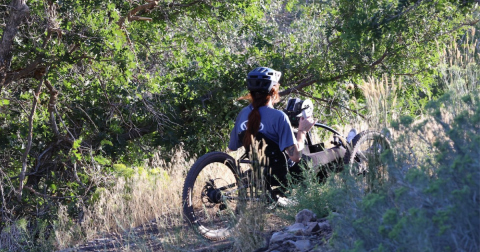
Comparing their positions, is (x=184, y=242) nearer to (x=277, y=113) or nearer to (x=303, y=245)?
(x=303, y=245)

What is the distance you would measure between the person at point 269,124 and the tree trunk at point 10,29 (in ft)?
11.3

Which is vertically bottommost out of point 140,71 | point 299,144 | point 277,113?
point 299,144

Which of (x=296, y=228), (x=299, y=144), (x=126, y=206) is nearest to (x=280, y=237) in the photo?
(x=296, y=228)

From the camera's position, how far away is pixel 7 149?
9.64 meters

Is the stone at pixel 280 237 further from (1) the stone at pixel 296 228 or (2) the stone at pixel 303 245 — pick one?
(2) the stone at pixel 303 245

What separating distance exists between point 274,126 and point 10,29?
405 cm

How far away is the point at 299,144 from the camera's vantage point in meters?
6.00

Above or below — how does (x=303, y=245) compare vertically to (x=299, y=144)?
below

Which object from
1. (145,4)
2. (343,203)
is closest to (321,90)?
(145,4)

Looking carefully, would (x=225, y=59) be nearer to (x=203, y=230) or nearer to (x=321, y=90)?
(x=321, y=90)

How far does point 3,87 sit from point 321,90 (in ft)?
16.2

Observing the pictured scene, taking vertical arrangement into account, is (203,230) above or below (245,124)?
below

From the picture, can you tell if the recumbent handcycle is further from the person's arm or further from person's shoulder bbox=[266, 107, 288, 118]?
person's shoulder bbox=[266, 107, 288, 118]

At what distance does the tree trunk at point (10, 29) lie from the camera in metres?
7.97
